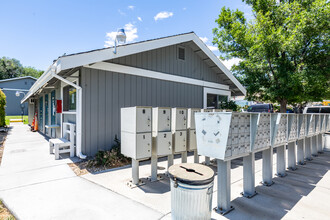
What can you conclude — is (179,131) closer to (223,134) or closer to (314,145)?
(223,134)

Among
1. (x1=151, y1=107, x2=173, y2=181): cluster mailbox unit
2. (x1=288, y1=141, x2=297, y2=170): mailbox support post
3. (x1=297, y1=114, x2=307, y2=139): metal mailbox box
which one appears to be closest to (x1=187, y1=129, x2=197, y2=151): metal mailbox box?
(x1=151, y1=107, x2=173, y2=181): cluster mailbox unit

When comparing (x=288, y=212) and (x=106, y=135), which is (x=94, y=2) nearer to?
(x=106, y=135)

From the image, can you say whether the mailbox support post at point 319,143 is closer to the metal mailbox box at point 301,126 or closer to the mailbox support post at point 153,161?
the metal mailbox box at point 301,126

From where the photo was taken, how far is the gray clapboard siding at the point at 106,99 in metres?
5.17

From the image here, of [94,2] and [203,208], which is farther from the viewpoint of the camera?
[94,2]

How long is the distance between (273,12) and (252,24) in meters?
1.09

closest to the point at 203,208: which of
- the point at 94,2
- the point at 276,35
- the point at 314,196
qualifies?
the point at 314,196

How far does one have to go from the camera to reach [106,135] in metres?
5.52

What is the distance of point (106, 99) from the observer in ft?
18.1

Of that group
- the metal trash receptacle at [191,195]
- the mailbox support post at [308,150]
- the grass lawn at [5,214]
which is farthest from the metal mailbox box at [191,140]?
the mailbox support post at [308,150]

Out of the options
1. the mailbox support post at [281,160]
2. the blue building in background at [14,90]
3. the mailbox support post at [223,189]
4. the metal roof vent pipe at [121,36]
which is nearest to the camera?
the mailbox support post at [223,189]

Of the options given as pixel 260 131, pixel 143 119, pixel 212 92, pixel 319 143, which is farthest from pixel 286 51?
pixel 143 119

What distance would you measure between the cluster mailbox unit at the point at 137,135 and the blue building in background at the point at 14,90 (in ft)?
89.8

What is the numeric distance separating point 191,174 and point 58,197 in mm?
2491
